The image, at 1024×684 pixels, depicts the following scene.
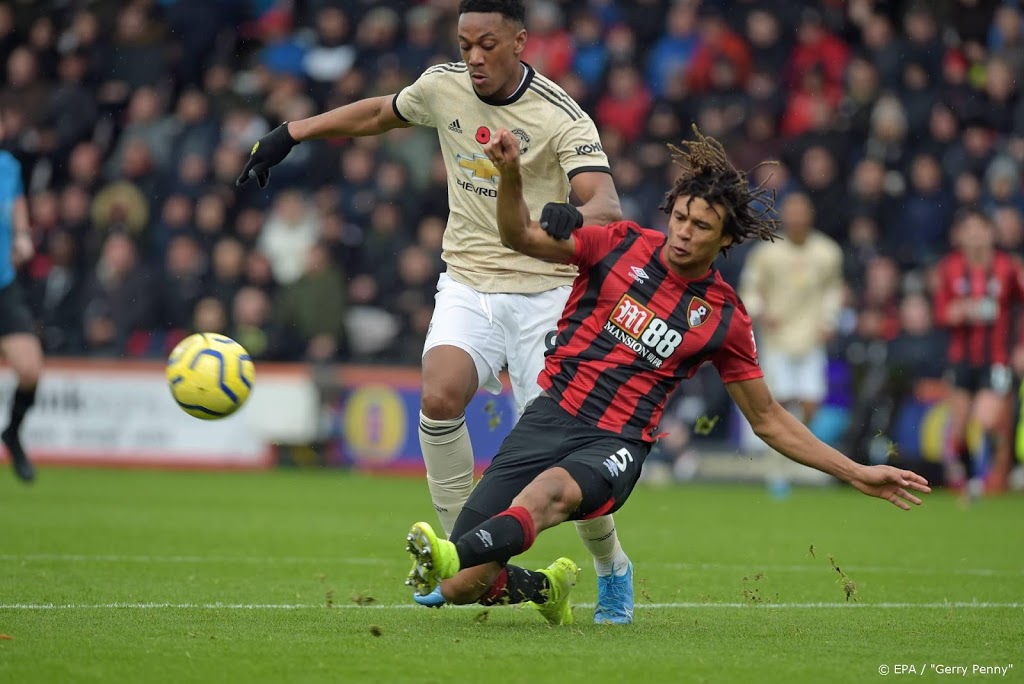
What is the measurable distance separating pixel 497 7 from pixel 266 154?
1285 millimetres

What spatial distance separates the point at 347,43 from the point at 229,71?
160cm

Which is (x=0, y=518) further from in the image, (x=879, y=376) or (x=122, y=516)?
(x=879, y=376)

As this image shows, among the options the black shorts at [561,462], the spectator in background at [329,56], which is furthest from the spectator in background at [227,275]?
the black shorts at [561,462]

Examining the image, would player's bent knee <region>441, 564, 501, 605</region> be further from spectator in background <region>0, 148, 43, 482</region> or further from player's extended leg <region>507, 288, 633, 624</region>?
spectator in background <region>0, 148, 43, 482</region>

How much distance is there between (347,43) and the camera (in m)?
19.7

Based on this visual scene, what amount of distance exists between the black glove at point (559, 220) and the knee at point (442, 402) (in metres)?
1.11

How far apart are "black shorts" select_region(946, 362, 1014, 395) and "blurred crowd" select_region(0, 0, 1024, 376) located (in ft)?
4.19

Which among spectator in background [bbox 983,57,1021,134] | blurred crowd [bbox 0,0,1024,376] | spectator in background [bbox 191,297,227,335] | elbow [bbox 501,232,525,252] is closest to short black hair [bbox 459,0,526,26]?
elbow [bbox 501,232,525,252]

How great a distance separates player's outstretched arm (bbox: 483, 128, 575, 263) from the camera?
5414 millimetres

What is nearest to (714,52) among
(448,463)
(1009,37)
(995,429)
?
(1009,37)

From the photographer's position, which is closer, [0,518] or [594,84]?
[0,518]

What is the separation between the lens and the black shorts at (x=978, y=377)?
14.1 meters

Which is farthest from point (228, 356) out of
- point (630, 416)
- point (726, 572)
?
point (726, 572)

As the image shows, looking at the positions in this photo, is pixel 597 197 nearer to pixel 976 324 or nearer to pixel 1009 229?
pixel 976 324
